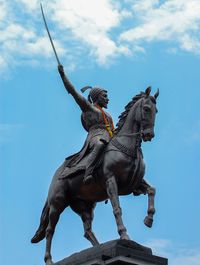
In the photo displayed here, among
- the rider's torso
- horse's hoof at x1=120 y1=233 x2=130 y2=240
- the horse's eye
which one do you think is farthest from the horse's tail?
the horse's eye

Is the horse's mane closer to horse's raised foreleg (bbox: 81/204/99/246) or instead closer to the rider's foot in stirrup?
the rider's foot in stirrup

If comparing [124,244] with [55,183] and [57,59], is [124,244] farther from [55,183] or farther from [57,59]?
[57,59]

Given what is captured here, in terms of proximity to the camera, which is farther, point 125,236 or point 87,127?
point 87,127

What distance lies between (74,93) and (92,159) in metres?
1.86

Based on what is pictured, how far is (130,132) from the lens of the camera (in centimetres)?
1599

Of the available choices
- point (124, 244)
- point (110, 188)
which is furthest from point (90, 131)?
point (124, 244)

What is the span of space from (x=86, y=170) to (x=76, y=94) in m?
2.00

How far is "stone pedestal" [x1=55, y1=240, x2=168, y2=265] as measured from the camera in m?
14.4

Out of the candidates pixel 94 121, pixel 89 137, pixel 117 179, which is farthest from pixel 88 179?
pixel 94 121

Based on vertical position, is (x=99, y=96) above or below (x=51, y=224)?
above

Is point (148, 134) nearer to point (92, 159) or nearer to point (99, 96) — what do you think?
point (92, 159)

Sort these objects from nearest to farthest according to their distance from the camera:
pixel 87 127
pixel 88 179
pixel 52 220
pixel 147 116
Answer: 1. pixel 147 116
2. pixel 88 179
3. pixel 52 220
4. pixel 87 127

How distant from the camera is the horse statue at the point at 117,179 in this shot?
1555 cm

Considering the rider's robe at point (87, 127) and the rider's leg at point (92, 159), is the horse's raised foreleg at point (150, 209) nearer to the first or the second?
the rider's leg at point (92, 159)
